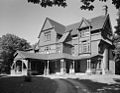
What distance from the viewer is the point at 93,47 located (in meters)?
33.4

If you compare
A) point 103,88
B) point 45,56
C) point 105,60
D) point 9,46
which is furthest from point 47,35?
point 103,88

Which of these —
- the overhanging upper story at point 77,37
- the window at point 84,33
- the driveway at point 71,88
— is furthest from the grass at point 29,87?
the window at point 84,33

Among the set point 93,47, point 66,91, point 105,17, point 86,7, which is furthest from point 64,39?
point 86,7

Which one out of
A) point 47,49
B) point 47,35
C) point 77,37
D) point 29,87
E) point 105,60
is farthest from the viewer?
point 47,35

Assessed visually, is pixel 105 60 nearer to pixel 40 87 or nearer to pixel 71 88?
pixel 71 88

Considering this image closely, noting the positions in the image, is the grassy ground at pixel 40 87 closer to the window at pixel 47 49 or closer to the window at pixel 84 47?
the window at pixel 84 47

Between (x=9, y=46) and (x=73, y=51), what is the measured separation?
2211 centimetres

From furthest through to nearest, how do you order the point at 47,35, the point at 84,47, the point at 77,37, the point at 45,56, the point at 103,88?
the point at 47,35 < the point at 77,37 < the point at 45,56 < the point at 84,47 < the point at 103,88

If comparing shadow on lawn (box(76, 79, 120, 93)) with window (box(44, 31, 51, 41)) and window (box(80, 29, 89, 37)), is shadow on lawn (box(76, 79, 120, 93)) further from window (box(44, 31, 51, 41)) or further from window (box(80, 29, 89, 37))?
window (box(44, 31, 51, 41))

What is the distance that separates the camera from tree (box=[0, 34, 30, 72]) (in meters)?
45.1

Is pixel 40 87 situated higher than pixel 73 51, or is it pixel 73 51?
pixel 73 51

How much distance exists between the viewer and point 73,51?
37.5 meters

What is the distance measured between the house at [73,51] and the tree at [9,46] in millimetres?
7758

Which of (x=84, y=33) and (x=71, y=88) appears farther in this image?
(x=84, y=33)
